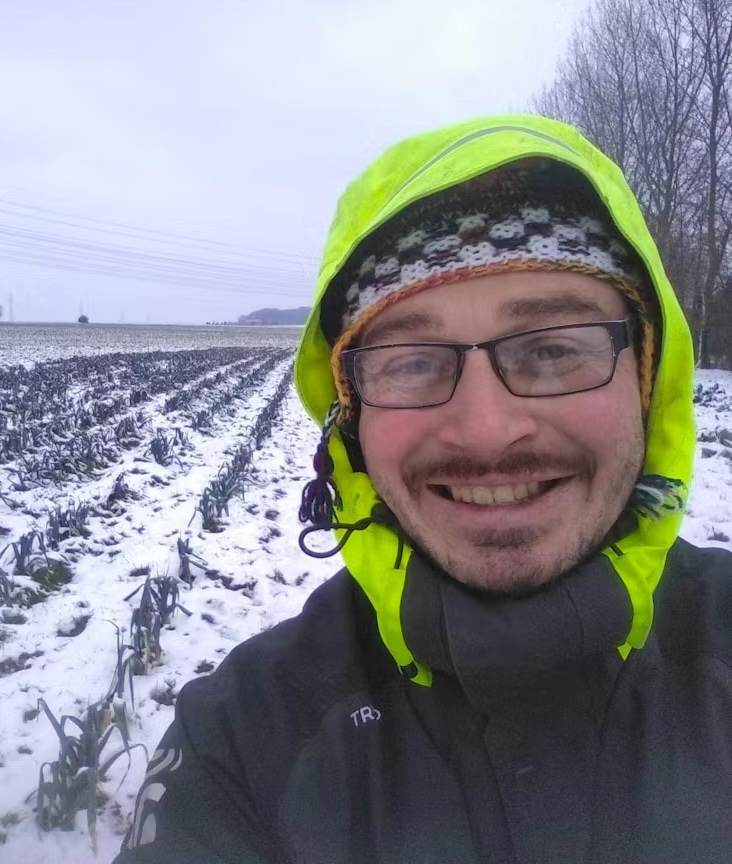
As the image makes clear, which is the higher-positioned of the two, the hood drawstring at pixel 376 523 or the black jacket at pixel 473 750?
the hood drawstring at pixel 376 523

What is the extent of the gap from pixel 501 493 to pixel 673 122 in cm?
2048

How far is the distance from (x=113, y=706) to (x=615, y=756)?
1.95 metres

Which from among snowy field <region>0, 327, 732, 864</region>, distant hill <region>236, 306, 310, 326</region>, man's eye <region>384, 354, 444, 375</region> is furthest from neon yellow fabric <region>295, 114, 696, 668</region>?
distant hill <region>236, 306, 310, 326</region>

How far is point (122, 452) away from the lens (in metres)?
6.47

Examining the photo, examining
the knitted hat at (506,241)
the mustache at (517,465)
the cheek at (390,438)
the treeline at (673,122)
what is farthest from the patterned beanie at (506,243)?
the treeline at (673,122)

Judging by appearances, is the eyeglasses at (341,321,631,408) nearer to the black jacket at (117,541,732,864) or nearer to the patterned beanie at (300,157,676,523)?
the patterned beanie at (300,157,676,523)

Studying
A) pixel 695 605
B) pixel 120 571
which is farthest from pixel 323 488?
pixel 120 571

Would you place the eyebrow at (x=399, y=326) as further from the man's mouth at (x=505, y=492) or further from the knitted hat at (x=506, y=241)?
the man's mouth at (x=505, y=492)

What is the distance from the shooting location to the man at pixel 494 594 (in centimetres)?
101

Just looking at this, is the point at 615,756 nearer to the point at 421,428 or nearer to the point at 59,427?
the point at 421,428

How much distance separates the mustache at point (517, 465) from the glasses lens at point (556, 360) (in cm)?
13

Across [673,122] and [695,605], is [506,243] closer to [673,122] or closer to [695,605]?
[695,605]

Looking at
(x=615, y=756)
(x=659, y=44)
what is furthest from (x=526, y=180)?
(x=659, y=44)

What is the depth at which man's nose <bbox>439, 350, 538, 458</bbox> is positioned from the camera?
1096mm
